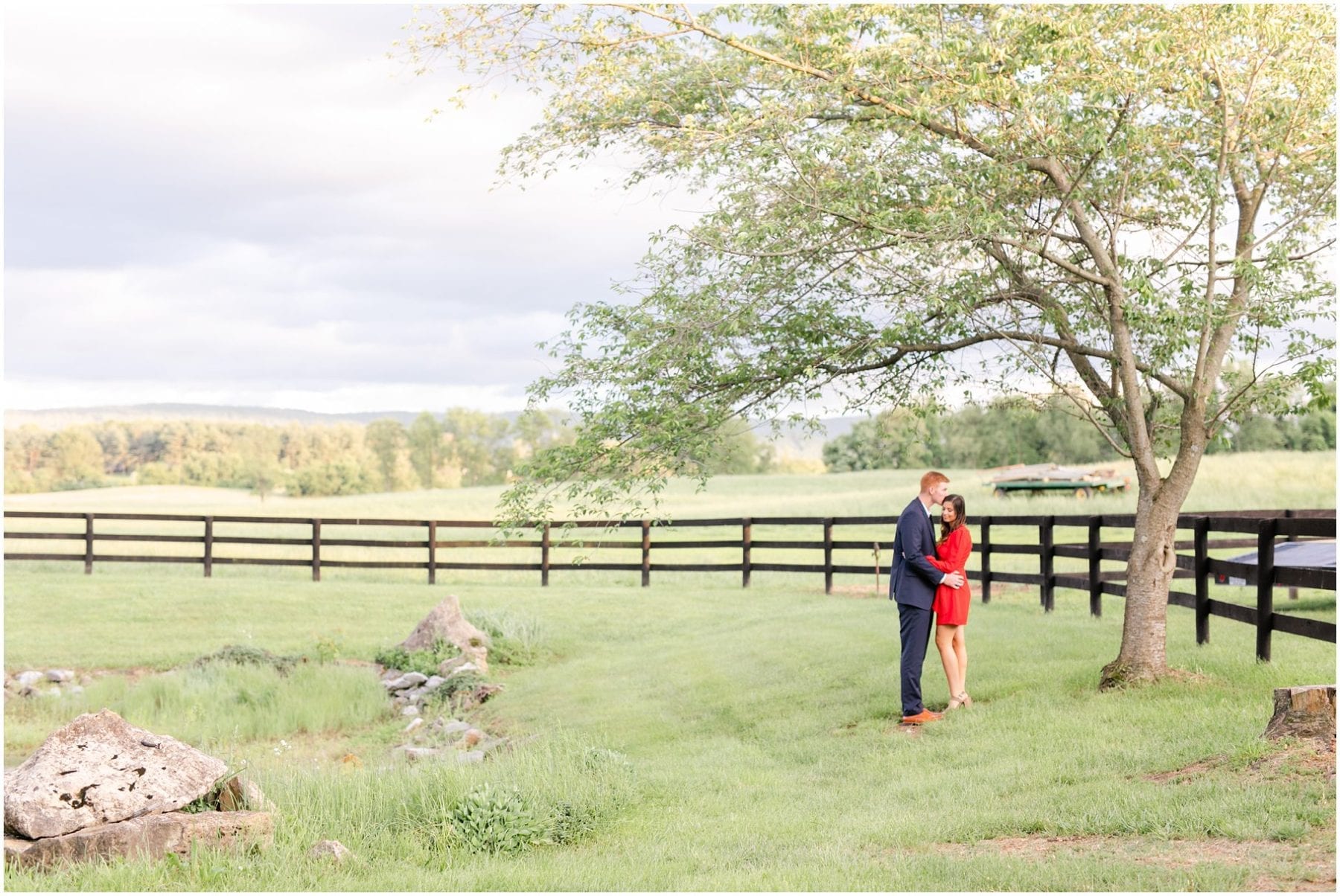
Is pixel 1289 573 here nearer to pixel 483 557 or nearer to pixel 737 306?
pixel 737 306

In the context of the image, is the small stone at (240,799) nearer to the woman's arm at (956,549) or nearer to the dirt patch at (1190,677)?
the woman's arm at (956,549)

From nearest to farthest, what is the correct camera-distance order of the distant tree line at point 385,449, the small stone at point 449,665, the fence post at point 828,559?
the small stone at point 449,665 → the fence post at point 828,559 → the distant tree line at point 385,449

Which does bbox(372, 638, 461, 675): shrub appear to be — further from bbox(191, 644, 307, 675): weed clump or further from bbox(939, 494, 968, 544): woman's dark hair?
bbox(939, 494, 968, 544): woman's dark hair

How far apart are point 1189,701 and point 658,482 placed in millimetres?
4255

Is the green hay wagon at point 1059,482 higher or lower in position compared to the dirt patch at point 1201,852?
higher

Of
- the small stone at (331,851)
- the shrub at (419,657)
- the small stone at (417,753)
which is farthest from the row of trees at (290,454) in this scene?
the small stone at (331,851)

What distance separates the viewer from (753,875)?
5480 millimetres

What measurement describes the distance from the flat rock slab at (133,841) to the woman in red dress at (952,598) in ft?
17.6

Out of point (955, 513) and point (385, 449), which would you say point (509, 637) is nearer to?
point (955, 513)

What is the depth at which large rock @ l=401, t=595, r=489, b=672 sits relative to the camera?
15289mm

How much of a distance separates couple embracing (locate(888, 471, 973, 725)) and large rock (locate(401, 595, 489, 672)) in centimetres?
735

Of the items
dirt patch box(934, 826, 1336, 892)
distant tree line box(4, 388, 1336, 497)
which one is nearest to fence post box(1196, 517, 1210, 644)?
dirt patch box(934, 826, 1336, 892)

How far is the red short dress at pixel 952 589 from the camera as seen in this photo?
9141 mm

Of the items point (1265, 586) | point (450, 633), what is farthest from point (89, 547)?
point (1265, 586)
